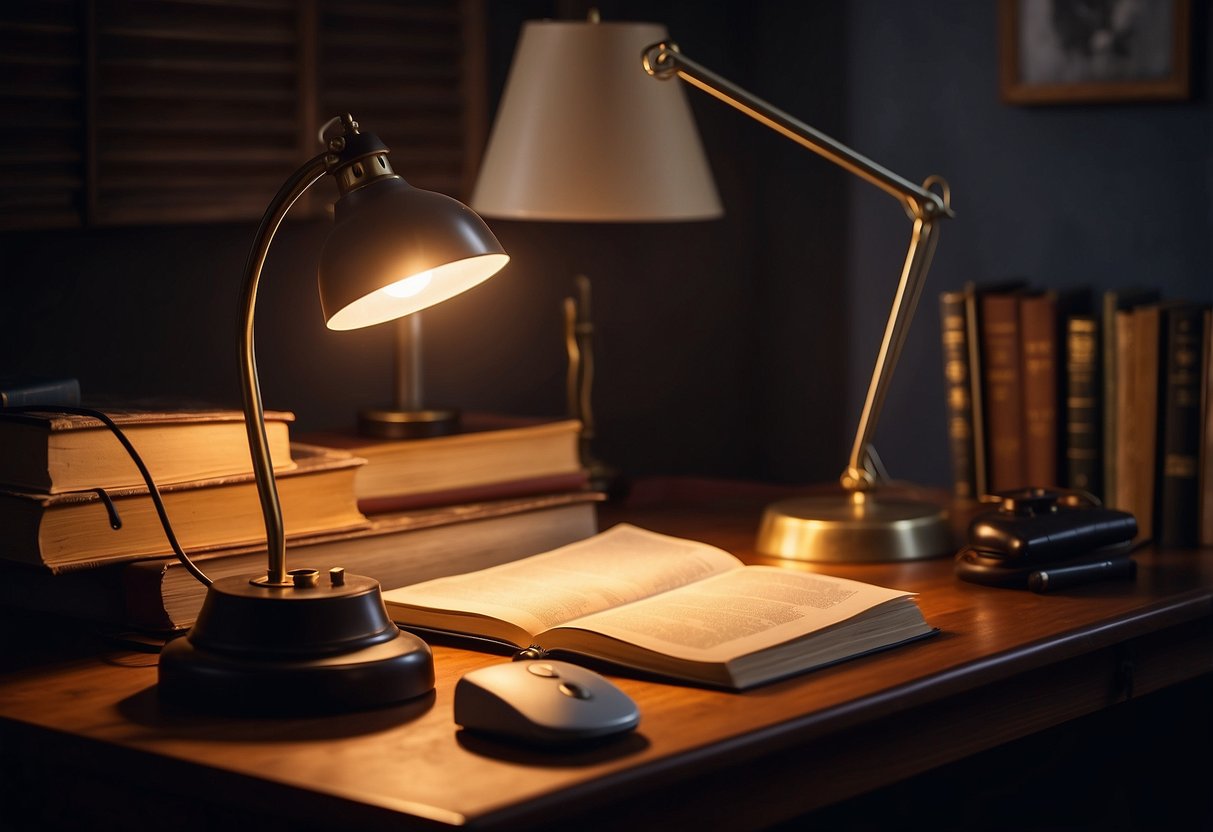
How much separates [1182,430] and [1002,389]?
263 millimetres

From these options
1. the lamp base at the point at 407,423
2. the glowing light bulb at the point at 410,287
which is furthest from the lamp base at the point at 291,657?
the lamp base at the point at 407,423

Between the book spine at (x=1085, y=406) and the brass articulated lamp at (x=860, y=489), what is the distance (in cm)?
26

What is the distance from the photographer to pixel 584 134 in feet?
6.31

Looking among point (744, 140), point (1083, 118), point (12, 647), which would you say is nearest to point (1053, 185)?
point (1083, 118)

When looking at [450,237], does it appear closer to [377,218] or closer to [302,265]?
[377,218]

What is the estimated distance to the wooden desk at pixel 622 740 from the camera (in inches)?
41.0

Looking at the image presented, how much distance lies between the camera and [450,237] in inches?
47.7

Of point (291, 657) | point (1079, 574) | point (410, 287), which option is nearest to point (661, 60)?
point (410, 287)

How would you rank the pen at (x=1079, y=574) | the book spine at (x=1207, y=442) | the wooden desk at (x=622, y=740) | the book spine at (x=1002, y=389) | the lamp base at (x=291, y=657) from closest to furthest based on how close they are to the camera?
the wooden desk at (x=622, y=740) < the lamp base at (x=291, y=657) < the pen at (x=1079, y=574) < the book spine at (x=1207, y=442) < the book spine at (x=1002, y=389)

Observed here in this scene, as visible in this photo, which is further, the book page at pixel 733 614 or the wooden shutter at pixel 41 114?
Result: the wooden shutter at pixel 41 114

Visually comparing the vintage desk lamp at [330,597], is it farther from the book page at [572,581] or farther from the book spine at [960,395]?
the book spine at [960,395]

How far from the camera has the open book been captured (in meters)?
1.28

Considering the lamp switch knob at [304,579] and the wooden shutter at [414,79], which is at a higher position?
the wooden shutter at [414,79]

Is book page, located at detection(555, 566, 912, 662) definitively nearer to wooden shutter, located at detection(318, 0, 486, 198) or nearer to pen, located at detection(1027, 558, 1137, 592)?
pen, located at detection(1027, 558, 1137, 592)
